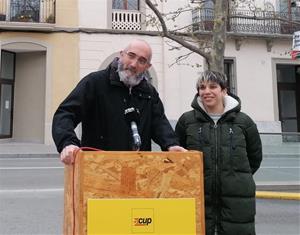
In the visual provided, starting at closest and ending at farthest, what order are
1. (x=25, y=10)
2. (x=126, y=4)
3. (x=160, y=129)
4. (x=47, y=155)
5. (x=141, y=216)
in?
(x=141, y=216), (x=160, y=129), (x=47, y=155), (x=25, y=10), (x=126, y=4)

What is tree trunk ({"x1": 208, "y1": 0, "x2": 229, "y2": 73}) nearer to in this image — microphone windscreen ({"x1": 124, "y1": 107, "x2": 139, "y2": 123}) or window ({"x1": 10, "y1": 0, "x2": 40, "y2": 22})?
microphone windscreen ({"x1": 124, "y1": 107, "x2": 139, "y2": 123})

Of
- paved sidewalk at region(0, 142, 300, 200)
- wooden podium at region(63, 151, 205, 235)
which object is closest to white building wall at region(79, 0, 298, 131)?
paved sidewalk at region(0, 142, 300, 200)

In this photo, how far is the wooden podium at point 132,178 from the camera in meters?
2.36

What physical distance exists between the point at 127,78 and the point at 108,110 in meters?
0.24

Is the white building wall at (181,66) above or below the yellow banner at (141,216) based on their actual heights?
above

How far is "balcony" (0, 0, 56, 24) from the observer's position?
20.9 meters

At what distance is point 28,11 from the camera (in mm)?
21219

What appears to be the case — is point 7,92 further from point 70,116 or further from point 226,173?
point 226,173

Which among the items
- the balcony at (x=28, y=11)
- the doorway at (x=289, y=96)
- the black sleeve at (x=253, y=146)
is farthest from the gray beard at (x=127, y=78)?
the doorway at (x=289, y=96)

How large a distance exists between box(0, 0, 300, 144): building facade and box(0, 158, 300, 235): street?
9.72m

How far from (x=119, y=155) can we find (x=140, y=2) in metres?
20.6

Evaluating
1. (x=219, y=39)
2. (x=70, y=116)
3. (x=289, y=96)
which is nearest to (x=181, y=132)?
(x=70, y=116)

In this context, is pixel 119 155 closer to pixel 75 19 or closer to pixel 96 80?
pixel 96 80

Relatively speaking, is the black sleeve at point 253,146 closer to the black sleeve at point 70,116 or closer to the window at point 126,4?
the black sleeve at point 70,116
